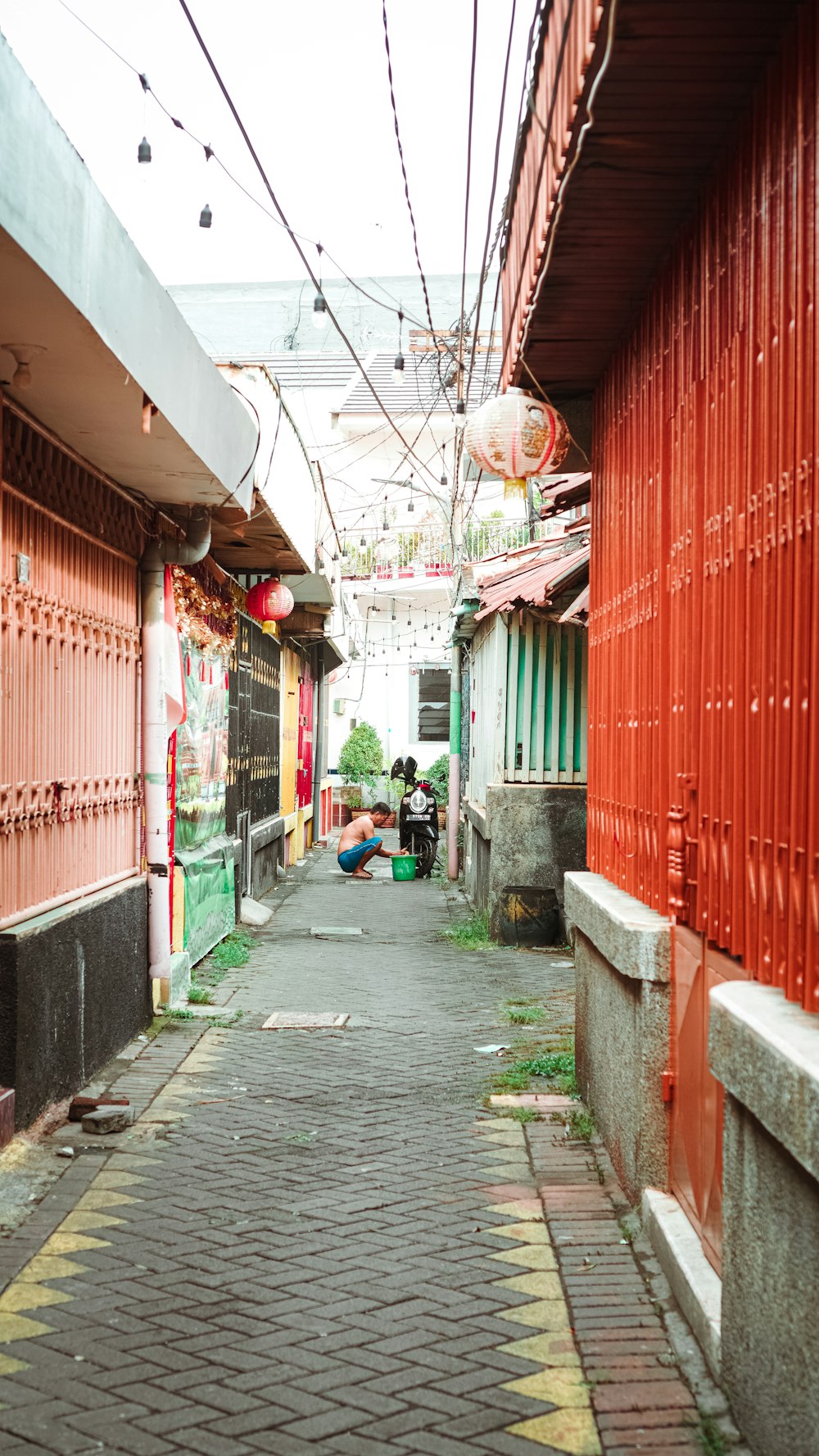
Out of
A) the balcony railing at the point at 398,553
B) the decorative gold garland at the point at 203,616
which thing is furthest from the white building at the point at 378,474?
the decorative gold garland at the point at 203,616

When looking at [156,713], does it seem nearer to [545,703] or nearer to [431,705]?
[545,703]

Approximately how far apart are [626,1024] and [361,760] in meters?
26.1

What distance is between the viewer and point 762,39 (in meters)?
3.67

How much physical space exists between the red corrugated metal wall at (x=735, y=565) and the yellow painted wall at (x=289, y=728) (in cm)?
1455

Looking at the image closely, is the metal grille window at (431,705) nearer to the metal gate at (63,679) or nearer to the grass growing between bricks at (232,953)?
the grass growing between bricks at (232,953)

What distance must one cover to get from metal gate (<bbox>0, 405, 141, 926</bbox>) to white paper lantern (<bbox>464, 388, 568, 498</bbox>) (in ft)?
7.66

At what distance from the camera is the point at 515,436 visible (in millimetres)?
6949

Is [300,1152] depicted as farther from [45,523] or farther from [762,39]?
[762,39]

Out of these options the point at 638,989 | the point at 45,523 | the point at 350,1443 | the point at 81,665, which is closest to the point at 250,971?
the point at 81,665

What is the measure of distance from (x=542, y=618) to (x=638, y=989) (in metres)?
8.73

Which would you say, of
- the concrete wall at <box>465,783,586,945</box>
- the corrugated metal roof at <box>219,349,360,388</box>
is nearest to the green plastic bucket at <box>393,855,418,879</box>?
the concrete wall at <box>465,783,586,945</box>

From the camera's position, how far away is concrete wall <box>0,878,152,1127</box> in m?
6.23

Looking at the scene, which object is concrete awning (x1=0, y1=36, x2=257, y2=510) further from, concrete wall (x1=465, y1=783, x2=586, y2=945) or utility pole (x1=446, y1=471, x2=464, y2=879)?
utility pole (x1=446, y1=471, x2=464, y2=879)

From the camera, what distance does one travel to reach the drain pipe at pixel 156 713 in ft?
30.4
